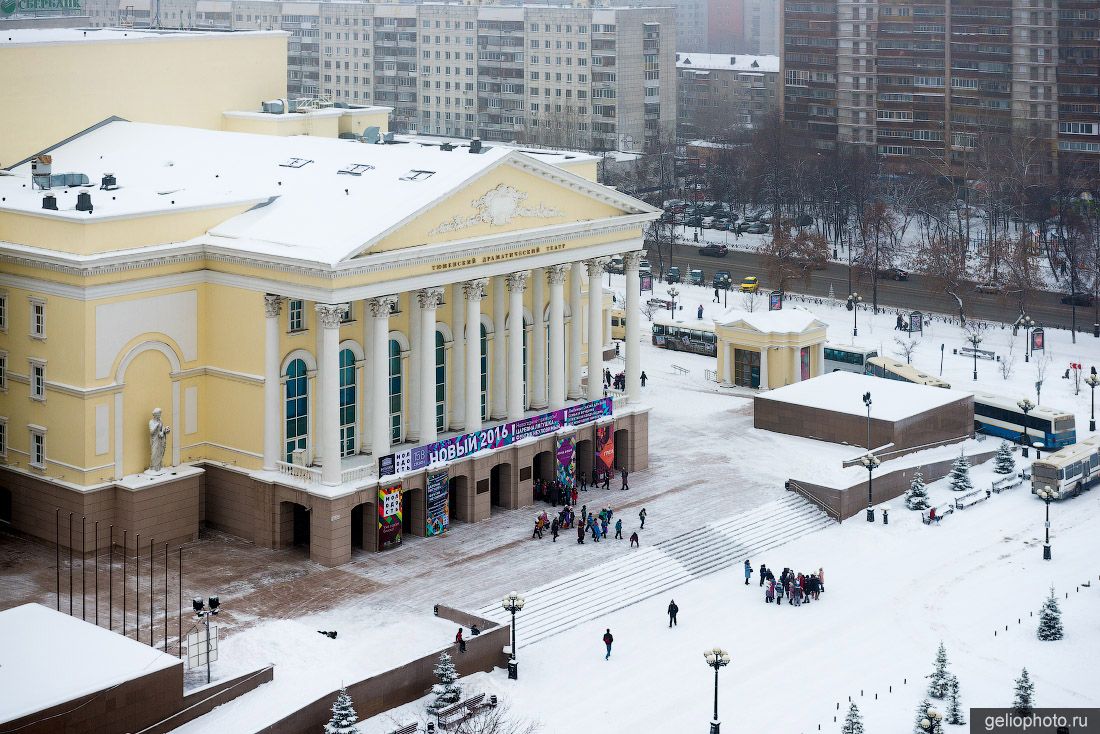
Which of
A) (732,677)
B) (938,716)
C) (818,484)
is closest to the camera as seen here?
(938,716)

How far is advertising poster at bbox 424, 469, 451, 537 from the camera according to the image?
3243 inches

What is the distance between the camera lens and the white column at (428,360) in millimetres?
82438

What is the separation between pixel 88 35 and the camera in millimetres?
100688

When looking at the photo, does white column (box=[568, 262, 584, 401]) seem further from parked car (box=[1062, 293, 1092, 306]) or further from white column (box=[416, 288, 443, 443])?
parked car (box=[1062, 293, 1092, 306])

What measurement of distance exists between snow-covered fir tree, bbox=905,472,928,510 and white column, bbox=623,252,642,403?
1396 cm

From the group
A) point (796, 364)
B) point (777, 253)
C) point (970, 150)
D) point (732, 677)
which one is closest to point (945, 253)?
Answer: point (777, 253)

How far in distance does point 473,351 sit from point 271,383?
32.9 feet

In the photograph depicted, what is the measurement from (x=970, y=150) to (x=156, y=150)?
104063 millimetres

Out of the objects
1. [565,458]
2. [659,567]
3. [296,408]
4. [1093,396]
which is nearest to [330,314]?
[296,408]

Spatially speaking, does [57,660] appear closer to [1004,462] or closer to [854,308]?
[1004,462]

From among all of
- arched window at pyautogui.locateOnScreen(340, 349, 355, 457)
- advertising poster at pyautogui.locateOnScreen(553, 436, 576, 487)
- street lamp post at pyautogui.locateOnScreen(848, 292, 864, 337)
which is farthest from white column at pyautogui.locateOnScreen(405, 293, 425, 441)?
street lamp post at pyautogui.locateOnScreen(848, 292, 864, 337)

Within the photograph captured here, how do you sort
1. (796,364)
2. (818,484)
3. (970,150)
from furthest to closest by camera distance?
(970,150), (796,364), (818,484)

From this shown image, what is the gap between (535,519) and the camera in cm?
8569

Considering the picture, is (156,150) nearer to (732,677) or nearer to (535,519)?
(535,519)
